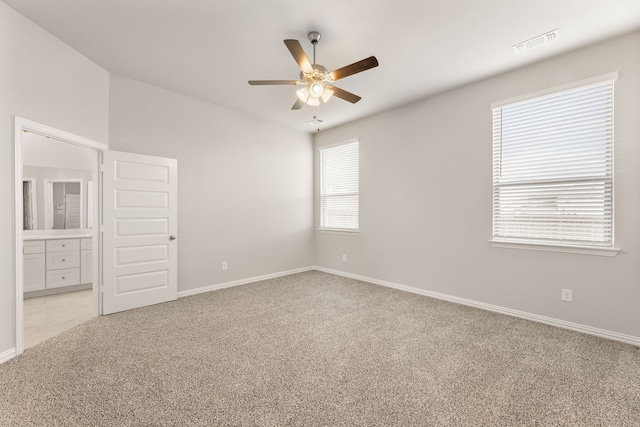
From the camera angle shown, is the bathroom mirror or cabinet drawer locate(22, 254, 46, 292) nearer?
cabinet drawer locate(22, 254, 46, 292)

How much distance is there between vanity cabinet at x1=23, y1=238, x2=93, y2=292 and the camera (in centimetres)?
409

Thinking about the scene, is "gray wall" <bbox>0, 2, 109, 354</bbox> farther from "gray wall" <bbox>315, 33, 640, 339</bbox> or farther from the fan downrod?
"gray wall" <bbox>315, 33, 640, 339</bbox>

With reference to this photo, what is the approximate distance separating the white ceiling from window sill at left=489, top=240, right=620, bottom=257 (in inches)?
79.6

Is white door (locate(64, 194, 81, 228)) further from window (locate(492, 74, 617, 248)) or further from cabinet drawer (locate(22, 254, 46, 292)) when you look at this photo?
window (locate(492, 74, 617, 248))

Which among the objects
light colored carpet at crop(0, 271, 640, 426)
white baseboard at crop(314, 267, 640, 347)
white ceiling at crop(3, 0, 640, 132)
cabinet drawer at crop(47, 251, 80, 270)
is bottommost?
light colored carpet at crop(0, 271, 640, 426)

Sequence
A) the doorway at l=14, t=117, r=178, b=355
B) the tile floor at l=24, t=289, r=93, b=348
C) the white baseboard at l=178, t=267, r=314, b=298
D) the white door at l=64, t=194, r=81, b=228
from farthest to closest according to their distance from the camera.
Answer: the white door at l=64, t=194, r=81, b=228, the white baseboard at l=178, t=267, r=314, b=298, the doorway at l=14, t=117, r=178, b=355, the tile floor at l=24, t=289, r=93, b=348

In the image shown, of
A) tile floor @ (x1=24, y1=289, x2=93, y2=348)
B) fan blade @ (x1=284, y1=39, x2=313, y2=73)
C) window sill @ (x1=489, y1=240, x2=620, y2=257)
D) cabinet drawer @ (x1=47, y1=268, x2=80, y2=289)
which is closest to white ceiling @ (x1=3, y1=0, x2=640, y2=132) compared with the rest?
fan blade @ (x1=284, y1=39, x2=313, y2=73)

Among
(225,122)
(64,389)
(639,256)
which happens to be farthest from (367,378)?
(225,122)

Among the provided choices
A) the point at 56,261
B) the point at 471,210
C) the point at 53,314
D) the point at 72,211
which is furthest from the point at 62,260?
the point at 471,210

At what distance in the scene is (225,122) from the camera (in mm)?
4586

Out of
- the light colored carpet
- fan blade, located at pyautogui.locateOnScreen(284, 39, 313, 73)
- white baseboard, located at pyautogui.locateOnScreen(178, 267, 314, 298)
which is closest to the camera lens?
the light colored carpet

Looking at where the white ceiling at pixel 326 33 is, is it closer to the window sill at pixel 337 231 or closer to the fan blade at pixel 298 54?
the fan blade at pixel 298 54

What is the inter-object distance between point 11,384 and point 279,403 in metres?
1.95

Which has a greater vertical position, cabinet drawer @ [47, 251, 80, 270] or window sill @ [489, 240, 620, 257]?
window sill @ [489, 240, 620, 257]
